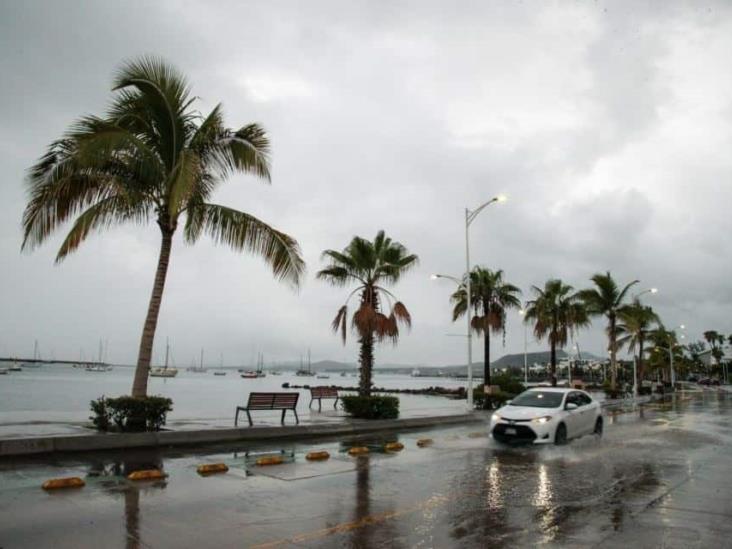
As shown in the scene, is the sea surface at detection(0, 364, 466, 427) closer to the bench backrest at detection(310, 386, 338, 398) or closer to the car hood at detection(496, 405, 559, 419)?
the bench backrest at detection(310, 386, 338, 398)

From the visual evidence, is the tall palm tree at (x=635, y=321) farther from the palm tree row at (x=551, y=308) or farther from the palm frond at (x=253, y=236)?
the palm frond at (x=253, y=236)

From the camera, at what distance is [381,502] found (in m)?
8.41

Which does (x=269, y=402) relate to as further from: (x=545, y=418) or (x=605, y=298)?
(x=605, y=298)

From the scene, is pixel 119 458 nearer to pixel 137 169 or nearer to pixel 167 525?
pixel 167 525

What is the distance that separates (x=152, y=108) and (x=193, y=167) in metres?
2.27

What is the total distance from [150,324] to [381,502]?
8.38 m

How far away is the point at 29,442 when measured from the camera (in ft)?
37.4

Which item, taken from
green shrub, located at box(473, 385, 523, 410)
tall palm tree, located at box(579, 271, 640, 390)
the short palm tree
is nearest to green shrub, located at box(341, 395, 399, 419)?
green shrub, located at box(473, 385, 523, 410)

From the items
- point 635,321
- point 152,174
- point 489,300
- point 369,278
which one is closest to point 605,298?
point 635,321

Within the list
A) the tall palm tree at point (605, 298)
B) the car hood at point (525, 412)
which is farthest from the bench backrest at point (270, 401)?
the tall palm tree at point (605, 298)

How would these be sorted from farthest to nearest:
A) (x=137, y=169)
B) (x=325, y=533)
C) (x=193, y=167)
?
(x=137, y=169) < (x=193, y=167) < (x=325, y=533)

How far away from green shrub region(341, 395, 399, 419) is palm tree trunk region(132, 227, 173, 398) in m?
8.64

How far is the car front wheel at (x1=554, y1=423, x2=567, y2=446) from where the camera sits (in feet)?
50.8

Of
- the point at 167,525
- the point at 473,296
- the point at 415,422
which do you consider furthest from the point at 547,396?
the point at 473,296
